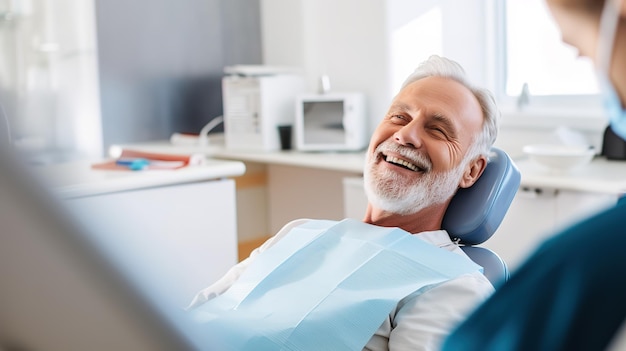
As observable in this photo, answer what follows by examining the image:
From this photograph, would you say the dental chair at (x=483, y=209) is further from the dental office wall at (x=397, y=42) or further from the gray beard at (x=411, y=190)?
the dental office wall at (x=397, y=42)

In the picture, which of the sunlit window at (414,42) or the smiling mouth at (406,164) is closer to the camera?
the smiling mouth at (406,164)

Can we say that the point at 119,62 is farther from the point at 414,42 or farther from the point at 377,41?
the point at 414,42

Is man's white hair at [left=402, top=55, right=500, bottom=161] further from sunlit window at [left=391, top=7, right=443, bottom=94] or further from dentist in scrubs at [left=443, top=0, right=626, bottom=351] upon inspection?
sunlit window at [left=391, top=7, right=443, bottom=94]

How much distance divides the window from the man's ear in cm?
152

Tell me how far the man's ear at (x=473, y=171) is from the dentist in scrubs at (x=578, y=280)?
1.37 m

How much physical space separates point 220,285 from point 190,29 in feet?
9.04

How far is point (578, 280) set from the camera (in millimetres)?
438

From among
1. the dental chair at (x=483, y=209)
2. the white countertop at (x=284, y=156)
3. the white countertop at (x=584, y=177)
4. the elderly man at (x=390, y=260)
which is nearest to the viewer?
the elderly man at (x=390, y=260)

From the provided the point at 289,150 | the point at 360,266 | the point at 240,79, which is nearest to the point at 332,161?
the point at 289,150

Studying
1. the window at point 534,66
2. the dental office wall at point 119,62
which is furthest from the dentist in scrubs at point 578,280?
the dental office wall at point 119,62

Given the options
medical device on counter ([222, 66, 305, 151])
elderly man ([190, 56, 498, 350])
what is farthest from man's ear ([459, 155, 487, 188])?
medical device on counter ([222, 66, 305, 151])

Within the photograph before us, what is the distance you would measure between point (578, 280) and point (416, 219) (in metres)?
1.40

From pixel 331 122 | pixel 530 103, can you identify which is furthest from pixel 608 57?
pixel 331 122

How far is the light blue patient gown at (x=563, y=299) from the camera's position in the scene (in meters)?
0.42
